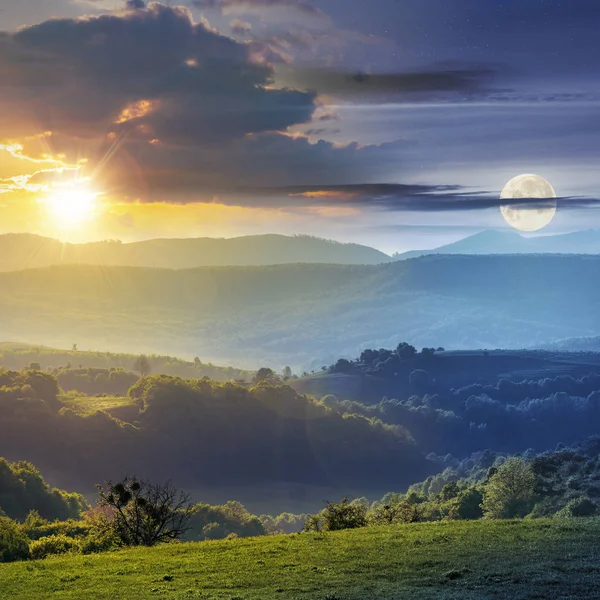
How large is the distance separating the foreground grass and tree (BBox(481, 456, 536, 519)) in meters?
57.5

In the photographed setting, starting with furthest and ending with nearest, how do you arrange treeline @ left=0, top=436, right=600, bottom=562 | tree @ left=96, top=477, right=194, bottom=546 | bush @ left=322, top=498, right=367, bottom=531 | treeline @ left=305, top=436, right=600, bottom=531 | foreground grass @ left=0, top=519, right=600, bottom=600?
treeline @ left=305, top=436, right=600, bottom=531 → bush @ left=322, top=498, right=367, bottom=531 → treeline @ left=0, top=436, right=600, bottom=562 → tree @ left=96, top=477, right=194, bottom=546 → foreground grass @ left=0, top=519, right=600, bottom=600

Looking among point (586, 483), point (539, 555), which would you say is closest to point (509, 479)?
point (586, 483)

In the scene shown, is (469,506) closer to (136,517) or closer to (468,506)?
(468,506)

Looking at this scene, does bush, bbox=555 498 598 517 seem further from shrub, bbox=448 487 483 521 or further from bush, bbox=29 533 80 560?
bush, bbox=29 533 80 560

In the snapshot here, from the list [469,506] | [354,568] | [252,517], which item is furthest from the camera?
[252,517]

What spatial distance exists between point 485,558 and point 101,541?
3330cm

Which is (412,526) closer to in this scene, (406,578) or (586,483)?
(406,578)

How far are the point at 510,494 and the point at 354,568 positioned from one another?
7200 cm

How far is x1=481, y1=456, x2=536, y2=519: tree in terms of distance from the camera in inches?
3991

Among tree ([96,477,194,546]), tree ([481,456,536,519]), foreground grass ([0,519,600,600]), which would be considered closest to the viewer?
foreground grass ([0,519,600,600])

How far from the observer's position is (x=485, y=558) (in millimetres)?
37188

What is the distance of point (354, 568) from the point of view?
37.0 m

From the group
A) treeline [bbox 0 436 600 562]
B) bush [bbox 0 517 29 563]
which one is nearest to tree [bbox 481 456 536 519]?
treeline [bbox 0 436 600 562]

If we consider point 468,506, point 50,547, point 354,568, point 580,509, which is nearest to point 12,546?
point 50,547
